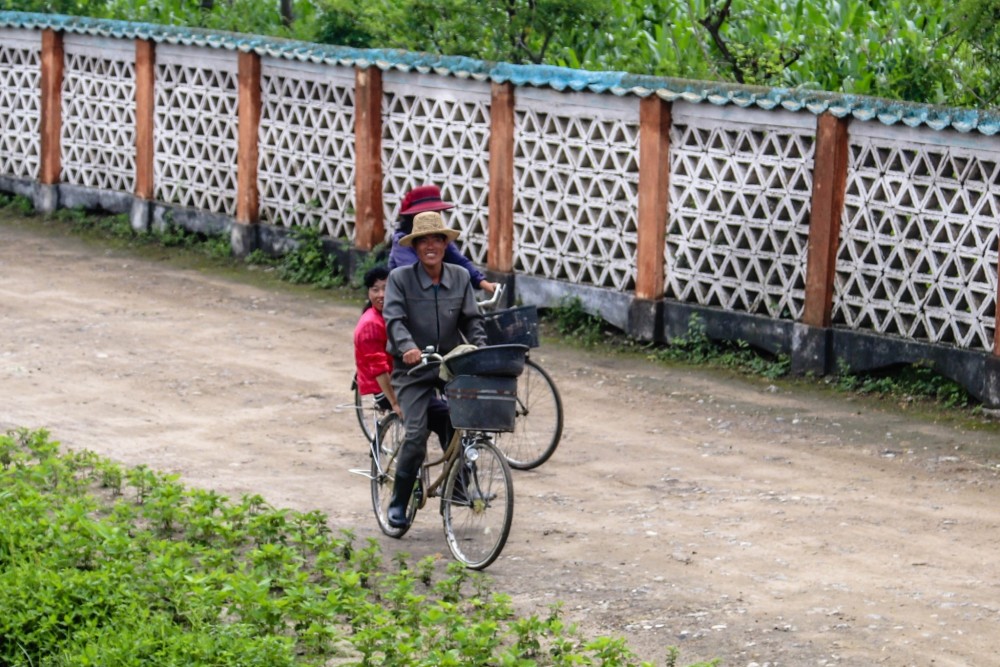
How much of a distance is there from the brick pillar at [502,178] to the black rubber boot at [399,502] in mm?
5379

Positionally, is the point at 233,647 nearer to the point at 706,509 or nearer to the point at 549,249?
the point at 706,509

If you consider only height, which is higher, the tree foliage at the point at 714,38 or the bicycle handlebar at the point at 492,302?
the tree foliage at the point at 714,38

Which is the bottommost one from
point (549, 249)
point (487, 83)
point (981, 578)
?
point (981, 578)

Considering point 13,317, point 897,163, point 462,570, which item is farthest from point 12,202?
point 462,570

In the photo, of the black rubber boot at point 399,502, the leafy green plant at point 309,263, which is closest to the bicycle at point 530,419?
the black rubber boot at point 399,502

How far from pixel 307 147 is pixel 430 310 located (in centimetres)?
717

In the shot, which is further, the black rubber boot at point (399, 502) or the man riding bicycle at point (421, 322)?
the black rubber boot at point (399, 502)

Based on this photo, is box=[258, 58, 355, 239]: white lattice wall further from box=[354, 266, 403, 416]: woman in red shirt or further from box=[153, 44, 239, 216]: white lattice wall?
box=[354, 266, 403, 416]: woman in red shirt

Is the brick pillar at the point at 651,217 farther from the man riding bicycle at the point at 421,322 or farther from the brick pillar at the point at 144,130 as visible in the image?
the brick pillar at the point at 144,130

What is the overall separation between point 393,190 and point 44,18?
203 inches

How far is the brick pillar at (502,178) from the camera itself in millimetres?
13461

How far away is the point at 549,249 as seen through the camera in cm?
1343

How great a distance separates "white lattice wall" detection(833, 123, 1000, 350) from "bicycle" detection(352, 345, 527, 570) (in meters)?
4.02

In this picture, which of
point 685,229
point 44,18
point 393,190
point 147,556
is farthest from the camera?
point 44,18
